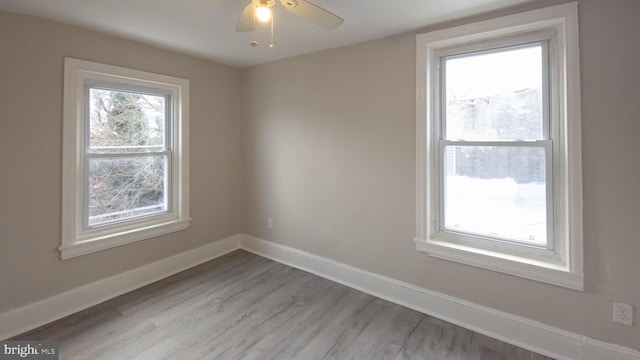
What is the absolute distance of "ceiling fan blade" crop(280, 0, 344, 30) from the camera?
162 cm

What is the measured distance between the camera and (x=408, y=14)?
2.20 metres

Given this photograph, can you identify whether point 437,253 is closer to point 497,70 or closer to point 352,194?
point 352,194

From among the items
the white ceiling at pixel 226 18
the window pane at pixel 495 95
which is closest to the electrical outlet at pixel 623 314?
the window pane at pixel 495 95

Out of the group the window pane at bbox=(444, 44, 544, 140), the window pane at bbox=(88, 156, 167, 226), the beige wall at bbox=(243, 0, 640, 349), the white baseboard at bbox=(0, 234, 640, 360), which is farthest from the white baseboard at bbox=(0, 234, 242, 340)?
the window pane at bbox=(444, 44, 544, 140)

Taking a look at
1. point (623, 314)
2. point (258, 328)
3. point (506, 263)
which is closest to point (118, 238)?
point (258, 328)

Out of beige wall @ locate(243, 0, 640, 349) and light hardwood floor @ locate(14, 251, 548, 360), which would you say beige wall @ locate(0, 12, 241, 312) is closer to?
light hardwood floor @ locate(14, 251, 548, 360)

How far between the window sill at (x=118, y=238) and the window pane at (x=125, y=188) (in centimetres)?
17

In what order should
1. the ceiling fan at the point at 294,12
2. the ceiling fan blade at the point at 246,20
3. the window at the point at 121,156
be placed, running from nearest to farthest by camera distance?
the ceiling fan at the point at 294,12, the ceiling fan blade at the point at 246,20, the window at the point at 121,156

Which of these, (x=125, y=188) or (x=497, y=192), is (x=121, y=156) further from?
(x=497, y=192)

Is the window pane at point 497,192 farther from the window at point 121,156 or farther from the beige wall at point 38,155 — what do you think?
the beige wall at point 38,155

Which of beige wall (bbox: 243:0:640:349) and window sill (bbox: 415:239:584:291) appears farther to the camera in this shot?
window sill (bbox: 415:239:584:291)

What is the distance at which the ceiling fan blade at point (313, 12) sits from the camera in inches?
63.9

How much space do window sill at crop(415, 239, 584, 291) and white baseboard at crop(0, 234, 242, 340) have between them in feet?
8.30

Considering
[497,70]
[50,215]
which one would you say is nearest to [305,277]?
[50,215]
